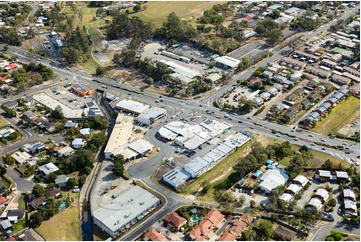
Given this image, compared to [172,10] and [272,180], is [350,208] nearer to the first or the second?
[272,180]

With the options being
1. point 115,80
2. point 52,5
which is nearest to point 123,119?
point 115,80

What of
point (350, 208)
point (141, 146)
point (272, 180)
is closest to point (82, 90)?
point (141, 146)

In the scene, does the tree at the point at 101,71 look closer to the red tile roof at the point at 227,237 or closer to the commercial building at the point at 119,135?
the commercial building at the point at 119,135

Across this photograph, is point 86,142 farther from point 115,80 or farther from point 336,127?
point 336,127

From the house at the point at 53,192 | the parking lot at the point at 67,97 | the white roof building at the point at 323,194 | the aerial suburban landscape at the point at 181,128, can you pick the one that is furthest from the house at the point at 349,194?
the parking lot at the point at 67,97

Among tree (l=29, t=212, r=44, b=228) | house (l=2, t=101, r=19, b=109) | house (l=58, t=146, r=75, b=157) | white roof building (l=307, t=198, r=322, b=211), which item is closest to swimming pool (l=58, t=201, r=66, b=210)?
tree (l=29, t=212, r=44, b=228)
